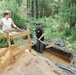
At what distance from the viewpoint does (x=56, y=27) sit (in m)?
13.7

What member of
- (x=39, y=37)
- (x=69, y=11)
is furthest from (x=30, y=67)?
(x=69, y=11)

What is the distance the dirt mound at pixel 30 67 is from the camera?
475cm

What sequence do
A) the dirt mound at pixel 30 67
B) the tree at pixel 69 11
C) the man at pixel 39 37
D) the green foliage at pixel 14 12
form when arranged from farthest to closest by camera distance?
1. the green foliage at pixel 14 12
2. the tree at pixel 69 11
3. the man at pixel 39 37
4. the dirt mound at pixel 30 67

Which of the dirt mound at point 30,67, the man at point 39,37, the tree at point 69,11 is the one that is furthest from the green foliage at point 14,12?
the dirt mound at point 30,67

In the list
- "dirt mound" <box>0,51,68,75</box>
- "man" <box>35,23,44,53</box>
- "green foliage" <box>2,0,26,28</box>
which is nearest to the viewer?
"dirt mound" <box>0,51,68,75</box>

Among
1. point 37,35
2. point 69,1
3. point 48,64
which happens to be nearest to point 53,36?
point 69,1

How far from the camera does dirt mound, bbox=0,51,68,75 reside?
15.6 feet

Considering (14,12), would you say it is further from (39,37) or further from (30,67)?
(30,67)

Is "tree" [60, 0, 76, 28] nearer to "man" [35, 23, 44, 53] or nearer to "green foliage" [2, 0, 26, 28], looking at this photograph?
"green foliage" [2, 0, 26, 28]

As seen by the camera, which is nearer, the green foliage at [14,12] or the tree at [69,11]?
the tree at [69,11]

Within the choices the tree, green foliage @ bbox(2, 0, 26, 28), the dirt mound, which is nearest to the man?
the dirt mound

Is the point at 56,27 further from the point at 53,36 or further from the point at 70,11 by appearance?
the point at 70,11

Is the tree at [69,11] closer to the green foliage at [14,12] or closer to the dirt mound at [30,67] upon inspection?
the green foliage at [14,12]

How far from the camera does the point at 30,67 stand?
4902mm
